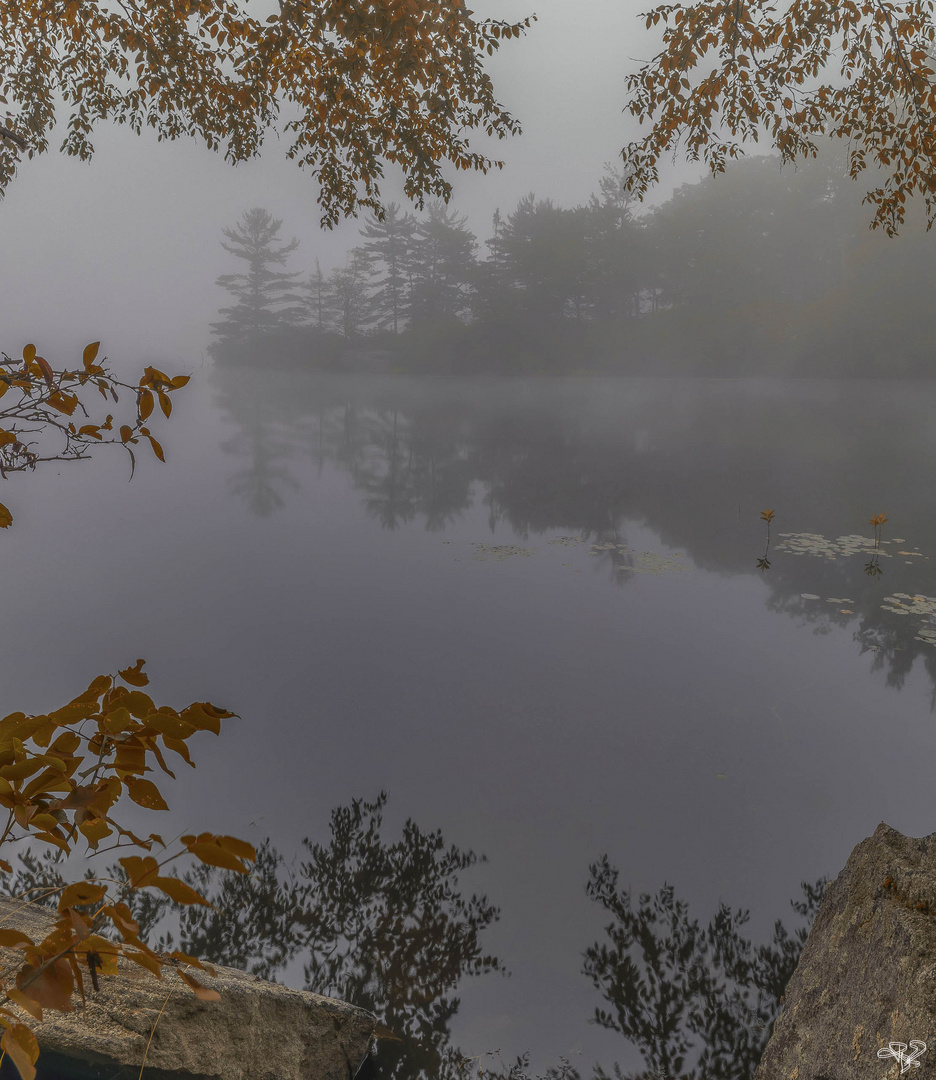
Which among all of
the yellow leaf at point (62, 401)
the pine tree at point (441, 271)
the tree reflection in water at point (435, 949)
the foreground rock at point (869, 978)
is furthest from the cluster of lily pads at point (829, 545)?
the pine tree at point (441, 271)

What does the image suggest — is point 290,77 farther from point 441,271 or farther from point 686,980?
point 441,271

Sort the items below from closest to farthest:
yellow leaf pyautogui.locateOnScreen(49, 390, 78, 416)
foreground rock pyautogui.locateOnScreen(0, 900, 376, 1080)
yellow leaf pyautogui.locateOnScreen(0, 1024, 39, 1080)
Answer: yellow leaf pyautogui.locateOnScreen(0, 1024, 39, 1080) → yellow leaf pyautogui.locateOnScreen(49, 390, 78, 416) → foreground rock pyautogui.locateOnScreen(0, 900, 376, 1080)

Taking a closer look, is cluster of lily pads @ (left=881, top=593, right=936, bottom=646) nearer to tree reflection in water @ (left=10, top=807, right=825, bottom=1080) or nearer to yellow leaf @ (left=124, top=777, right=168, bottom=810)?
tree reflection in water @ (left=10, top=807, right=825, bottom=1080)

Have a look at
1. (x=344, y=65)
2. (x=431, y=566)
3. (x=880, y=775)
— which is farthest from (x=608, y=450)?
(x=880, y=775)

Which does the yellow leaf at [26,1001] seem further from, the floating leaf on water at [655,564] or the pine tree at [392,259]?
the pine tree at [392,259]

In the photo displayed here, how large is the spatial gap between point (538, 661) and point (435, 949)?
9.03 ft

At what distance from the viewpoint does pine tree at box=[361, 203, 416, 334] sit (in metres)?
36.2

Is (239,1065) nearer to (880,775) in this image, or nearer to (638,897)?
(638,897)

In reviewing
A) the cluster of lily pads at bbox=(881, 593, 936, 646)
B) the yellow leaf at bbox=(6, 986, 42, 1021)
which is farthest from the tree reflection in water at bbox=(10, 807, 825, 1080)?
the cluster of lily pads at bbox=(881, 593, 936, 646)

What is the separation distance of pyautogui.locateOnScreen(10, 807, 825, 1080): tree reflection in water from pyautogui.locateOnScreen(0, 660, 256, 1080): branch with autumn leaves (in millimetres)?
1813

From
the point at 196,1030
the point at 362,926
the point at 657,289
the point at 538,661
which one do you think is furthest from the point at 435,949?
the point at 657,289

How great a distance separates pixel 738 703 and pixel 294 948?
310cm
